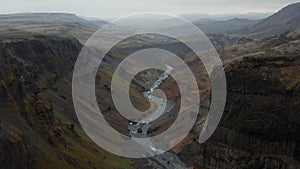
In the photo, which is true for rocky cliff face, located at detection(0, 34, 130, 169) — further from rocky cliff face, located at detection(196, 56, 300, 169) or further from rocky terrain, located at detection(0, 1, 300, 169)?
rocky cliff face, located at detection(196, 56, 300, 169)

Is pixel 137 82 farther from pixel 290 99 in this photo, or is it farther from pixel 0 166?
pixel 290 99

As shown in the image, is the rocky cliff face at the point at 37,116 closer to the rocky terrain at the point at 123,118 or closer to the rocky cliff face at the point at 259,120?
the rocky terrain at the point at 123,118

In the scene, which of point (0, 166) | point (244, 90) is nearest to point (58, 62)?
point (0, 166)

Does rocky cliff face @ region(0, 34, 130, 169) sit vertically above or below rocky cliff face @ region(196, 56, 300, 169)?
below

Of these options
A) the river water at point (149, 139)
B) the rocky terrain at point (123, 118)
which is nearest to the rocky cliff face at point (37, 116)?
the rocky terrain at point (123, 118)

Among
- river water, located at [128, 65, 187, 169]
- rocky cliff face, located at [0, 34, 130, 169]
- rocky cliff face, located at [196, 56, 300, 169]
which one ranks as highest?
rocky cliff face, located at [196, 56, 300, 169]

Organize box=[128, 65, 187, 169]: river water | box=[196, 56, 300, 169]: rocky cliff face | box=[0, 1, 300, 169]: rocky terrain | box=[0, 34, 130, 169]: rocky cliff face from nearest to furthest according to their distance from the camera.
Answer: box=[196, 56, 300, 169]: rocky cliff face
box=[0, 1, 300, 169]: rocky terrain
box=[0, 34, 130, 169]: rocky cliff face
box=[128, 65, 187, 169]: river water

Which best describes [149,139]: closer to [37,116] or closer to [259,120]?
[37,116]

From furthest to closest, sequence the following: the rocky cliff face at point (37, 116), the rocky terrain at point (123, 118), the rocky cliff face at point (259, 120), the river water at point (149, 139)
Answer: the river water at point (149, 139) < the rocky cliff face at point (37, 116) < the rocky terrain at point (123, 118) < the rocky cliff face at point (259, 120)

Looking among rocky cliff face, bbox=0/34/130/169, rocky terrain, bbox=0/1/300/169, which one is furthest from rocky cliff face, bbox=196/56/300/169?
rocky cliff face, bbox=0/34/130/169

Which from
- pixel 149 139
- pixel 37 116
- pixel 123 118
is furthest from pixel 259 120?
pixel 123 118
